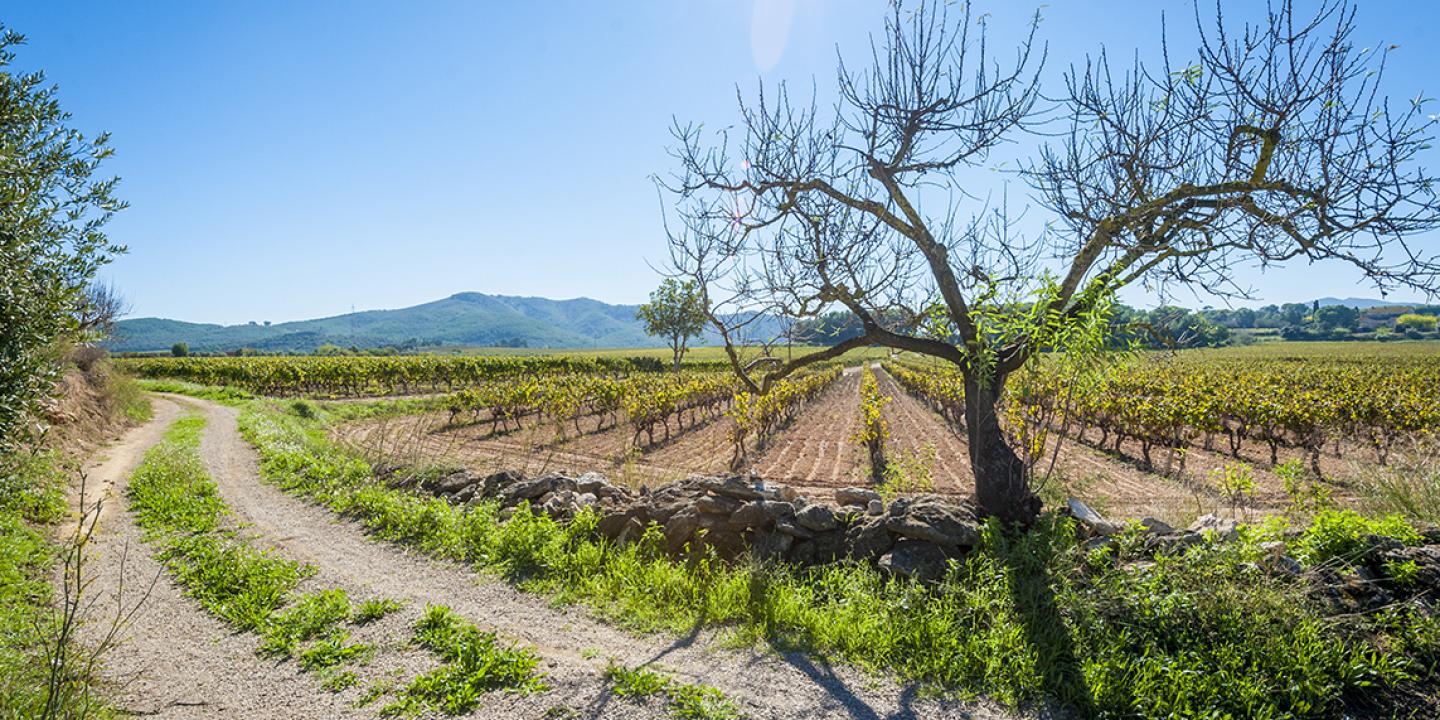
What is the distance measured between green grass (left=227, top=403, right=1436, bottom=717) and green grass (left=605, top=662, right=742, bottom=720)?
0.89 metres

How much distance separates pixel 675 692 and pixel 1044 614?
10.7 ft

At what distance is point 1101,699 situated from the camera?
403 centimetres

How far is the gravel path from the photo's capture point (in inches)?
162

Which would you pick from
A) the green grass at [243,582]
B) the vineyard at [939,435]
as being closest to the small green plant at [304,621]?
the green grass at [243,582]

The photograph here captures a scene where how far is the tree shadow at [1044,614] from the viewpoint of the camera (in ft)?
13.7

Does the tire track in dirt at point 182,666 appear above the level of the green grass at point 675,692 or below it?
below

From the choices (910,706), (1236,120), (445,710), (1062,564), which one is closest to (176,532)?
(445,710)

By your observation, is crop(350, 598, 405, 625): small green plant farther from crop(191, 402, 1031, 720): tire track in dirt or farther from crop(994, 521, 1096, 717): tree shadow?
crop(994, 521, 1096, 717): tree shadow

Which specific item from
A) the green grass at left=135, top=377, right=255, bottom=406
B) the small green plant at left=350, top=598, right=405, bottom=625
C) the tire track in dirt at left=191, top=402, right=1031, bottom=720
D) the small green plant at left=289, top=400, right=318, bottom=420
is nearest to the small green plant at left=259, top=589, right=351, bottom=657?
the small green plant at left=350, top=598, right=405, bottom=625

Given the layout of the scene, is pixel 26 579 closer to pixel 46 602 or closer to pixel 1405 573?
pixel 46 602

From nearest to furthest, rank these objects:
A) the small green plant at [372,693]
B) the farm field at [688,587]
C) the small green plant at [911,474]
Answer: the small green plant at [372,693] → the farm field at [688,587] → the small green plant at [911,474]

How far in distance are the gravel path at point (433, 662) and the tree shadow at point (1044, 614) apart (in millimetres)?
590

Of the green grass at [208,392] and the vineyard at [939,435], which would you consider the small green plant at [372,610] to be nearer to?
the vineyard at [939,435]

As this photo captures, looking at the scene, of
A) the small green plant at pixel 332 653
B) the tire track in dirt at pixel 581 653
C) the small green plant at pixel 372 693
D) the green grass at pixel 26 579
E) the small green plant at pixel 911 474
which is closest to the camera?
the green grass at pixel 26 579
